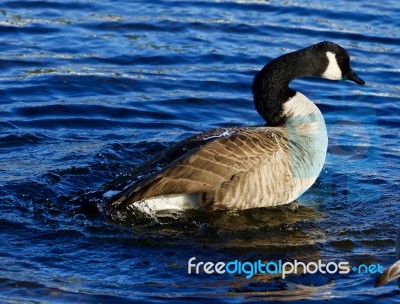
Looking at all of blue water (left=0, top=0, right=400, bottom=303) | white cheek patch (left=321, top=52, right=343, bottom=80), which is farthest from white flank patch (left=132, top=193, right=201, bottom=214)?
white cheek patch (left=321, top=52, right=343, bottom=80)

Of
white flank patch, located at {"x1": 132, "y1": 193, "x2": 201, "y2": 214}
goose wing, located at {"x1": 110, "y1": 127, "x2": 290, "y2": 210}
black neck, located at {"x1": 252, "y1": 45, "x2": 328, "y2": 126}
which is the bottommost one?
white flank patch, located at {"x1": 132, "y1": 193, "x2": 201, "y2": 214}

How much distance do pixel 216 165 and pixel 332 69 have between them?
2.11 meters

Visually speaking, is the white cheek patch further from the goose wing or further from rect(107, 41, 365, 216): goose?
the goose wing

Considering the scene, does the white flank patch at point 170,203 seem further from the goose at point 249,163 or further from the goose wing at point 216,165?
the goose wing at point 216,165

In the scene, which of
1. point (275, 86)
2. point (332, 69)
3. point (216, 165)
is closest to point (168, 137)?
point (275, 86)

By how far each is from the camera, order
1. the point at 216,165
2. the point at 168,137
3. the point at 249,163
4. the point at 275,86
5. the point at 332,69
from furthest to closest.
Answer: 1. the point at 168,137
2. the point at 332,69
3. the point at 275,86
4. the point at 249,163
5. the point at 216,165

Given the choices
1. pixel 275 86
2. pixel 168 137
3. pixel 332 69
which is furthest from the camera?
pixel 168 137

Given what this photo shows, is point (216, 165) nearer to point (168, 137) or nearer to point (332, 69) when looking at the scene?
point (332, 69)

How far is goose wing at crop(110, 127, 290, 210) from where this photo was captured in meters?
8.38

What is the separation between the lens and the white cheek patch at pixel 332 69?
32.0 ft

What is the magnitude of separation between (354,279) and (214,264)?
3.86 feet

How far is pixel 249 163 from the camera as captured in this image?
344 inches

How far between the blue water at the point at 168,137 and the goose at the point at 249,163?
21 cm

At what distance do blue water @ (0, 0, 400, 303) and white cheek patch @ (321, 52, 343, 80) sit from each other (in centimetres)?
113
